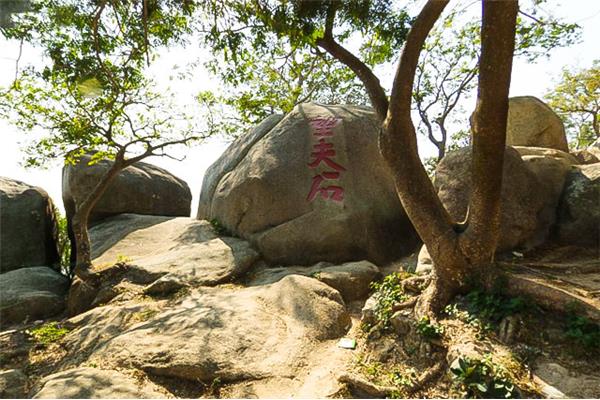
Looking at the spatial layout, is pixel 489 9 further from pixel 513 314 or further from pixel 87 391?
pixel 87 391

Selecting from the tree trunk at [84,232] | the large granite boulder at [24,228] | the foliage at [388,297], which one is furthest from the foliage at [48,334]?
the large granite boulder at [24,228]

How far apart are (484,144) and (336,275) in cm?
377

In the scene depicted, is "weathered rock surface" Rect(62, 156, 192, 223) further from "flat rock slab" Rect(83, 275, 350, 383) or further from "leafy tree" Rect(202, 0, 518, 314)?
"leafy tree" Rect(202, 0, 518, 314)

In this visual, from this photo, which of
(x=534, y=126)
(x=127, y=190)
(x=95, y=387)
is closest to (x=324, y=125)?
(x=534, y=126)

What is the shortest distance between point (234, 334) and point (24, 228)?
1025 cm

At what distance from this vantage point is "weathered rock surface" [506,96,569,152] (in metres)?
10.2

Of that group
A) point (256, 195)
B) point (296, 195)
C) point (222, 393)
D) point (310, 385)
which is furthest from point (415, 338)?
point (256, 195)

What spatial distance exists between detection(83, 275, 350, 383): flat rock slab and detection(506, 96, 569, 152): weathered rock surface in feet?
26.1

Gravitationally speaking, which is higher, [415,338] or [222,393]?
[415,338]

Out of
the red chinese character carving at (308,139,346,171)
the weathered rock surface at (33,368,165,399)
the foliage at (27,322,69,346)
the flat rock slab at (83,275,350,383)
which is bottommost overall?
the foliage at (27,322,69,346)

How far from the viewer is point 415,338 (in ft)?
14.5

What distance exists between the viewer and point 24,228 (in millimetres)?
11438

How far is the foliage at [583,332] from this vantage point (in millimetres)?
3486

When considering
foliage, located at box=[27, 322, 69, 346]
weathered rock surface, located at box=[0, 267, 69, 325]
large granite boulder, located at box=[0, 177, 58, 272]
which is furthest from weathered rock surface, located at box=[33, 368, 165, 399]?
large granite boulder, located at box=[0, 177, 58, 272]
